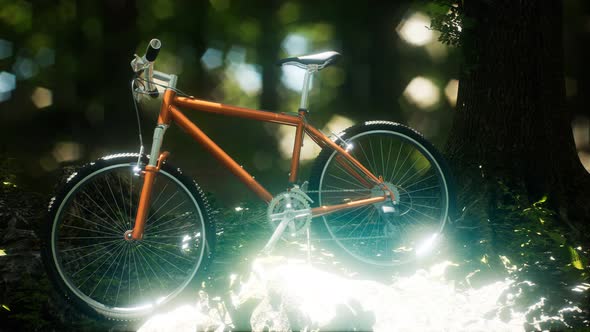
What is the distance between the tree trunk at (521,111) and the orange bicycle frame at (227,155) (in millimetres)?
1292

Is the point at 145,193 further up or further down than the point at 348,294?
further up

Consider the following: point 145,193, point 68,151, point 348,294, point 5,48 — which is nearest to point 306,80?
point 145,193

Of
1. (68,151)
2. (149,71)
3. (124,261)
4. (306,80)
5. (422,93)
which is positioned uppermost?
(422,93)

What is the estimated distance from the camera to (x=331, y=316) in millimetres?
2701

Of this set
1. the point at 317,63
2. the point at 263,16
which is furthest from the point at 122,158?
the point at 263,16

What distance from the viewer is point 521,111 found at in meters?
4.15

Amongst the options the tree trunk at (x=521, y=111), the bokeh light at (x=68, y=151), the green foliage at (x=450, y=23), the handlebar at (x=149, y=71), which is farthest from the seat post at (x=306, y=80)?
the bokeh light at (x=68, y=151)

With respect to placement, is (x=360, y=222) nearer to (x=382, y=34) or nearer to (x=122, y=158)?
(x=122, y=158)

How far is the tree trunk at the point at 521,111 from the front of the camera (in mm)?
4125

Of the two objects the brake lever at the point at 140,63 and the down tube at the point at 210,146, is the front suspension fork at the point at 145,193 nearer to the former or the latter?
the down tube at the point at 210,146

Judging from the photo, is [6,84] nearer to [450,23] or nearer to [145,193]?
[145,193]

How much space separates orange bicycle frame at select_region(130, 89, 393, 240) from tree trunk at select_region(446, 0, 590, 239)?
1292 mm

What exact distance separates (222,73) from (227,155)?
2523mm

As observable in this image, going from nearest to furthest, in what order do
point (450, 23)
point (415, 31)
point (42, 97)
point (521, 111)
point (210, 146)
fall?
point (210, 146), point (521, 111), point (450, 23), point (42, 97), point (415, 31)
